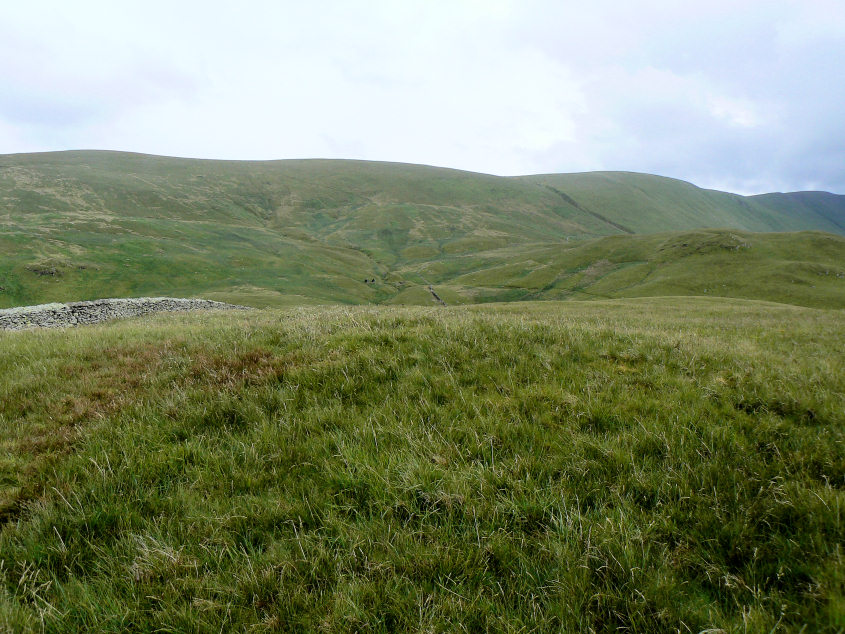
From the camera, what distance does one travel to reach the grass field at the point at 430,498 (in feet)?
7.95

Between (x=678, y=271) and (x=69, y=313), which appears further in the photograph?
(x=678, y=271)

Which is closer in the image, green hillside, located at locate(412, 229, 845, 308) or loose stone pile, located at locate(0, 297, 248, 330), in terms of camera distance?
loose stone pile, located at locate(0, 297, 248, 330)

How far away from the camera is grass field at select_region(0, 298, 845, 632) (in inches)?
95.4

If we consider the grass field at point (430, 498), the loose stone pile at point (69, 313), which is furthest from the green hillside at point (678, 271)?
the grass field at point (430, 498)

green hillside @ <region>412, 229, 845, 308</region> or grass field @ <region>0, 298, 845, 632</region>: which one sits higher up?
green hillside @ <region>412, 229, 845, 308</region>

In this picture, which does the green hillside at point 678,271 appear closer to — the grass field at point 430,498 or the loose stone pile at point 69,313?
the loose stone pile at point 69,313

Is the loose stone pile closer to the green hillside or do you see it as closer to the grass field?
the grass field

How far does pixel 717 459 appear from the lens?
371 centimetres

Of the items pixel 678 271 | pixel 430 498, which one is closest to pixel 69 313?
pixel 430 498

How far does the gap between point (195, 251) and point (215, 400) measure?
118 m

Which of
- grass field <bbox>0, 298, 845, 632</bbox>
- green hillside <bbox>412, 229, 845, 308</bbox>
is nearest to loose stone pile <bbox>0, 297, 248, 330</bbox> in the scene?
grass field <bbox>0, 298, 845, 632</bbox>

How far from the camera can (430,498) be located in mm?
3367

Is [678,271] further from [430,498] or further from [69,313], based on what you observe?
[69,313]

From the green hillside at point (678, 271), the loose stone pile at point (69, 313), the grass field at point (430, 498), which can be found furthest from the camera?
the green hillside at point (678, 271)
